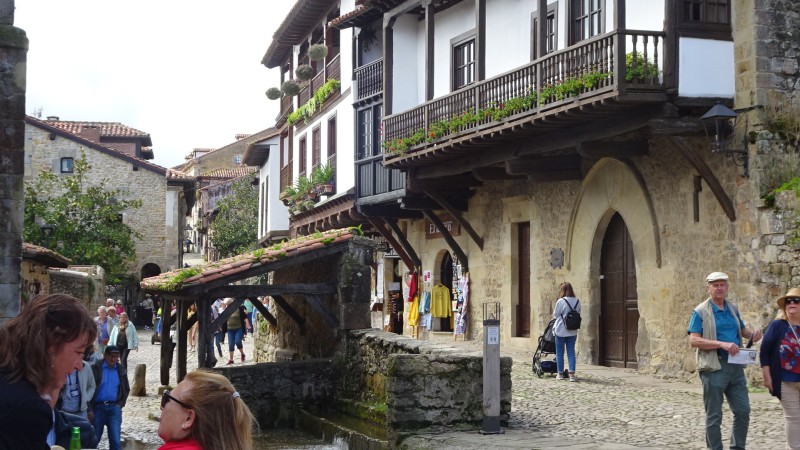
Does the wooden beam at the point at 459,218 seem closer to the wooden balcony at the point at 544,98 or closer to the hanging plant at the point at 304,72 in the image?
the wooden balcony at the point at 544,98

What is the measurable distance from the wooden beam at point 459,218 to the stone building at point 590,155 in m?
0.03

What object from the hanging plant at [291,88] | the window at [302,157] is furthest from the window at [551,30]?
the window at [302,157]

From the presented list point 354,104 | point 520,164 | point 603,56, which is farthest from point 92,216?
point 603,56

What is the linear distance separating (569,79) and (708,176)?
209 centimetres

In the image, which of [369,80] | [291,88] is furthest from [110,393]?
[291,88]

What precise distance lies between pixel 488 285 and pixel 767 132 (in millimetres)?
8823

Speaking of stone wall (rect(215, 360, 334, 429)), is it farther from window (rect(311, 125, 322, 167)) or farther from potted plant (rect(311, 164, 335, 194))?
window (rect(311, 125, 322, 167))

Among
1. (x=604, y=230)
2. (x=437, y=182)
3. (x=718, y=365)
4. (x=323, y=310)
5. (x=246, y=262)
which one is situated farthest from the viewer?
(x=437, y=182)

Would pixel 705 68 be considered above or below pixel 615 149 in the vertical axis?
above

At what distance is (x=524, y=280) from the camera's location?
69.2 ft

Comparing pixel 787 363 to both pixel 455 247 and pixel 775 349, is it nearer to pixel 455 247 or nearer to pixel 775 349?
pixel 775 349

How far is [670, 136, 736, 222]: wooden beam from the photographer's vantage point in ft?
47.1

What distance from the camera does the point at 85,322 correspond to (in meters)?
3.58

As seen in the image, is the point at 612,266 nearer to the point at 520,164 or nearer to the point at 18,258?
the point at 520,164
